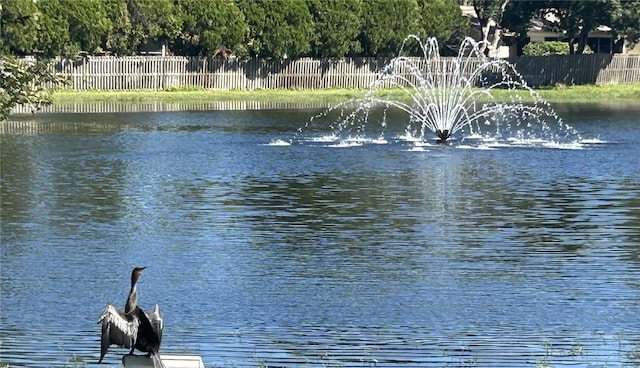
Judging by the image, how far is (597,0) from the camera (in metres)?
78.9

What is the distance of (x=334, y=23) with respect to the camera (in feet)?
258

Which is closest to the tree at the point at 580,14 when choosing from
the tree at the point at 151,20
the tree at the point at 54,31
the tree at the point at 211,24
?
the tree at the point at 211,24

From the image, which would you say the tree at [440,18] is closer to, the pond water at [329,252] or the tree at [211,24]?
the tree at [211,24]

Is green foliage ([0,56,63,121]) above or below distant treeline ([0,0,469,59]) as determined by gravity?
above

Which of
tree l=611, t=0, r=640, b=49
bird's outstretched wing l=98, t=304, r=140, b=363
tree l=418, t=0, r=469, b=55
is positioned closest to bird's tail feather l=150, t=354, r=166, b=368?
bird's outstretched wing l=98, t=304, r=140, b=363

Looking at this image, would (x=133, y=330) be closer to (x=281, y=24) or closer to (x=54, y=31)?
(x=54, y=31)

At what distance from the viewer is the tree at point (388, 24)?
7988cm

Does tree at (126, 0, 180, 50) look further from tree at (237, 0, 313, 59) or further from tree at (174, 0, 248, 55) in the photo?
tree at (237, 0, 313, 59)

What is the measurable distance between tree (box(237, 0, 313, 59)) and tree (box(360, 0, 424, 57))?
4.39 m

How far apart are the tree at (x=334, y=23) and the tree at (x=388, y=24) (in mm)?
905

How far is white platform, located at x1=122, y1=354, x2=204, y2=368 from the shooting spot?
42.9ft

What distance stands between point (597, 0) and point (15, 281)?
60162mm

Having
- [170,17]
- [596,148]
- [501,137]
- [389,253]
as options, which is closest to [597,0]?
[170,17]

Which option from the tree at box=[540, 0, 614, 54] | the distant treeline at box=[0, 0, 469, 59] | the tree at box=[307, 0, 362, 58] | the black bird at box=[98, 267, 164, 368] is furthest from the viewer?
the tree at box=[540, 0, 614, 54]
